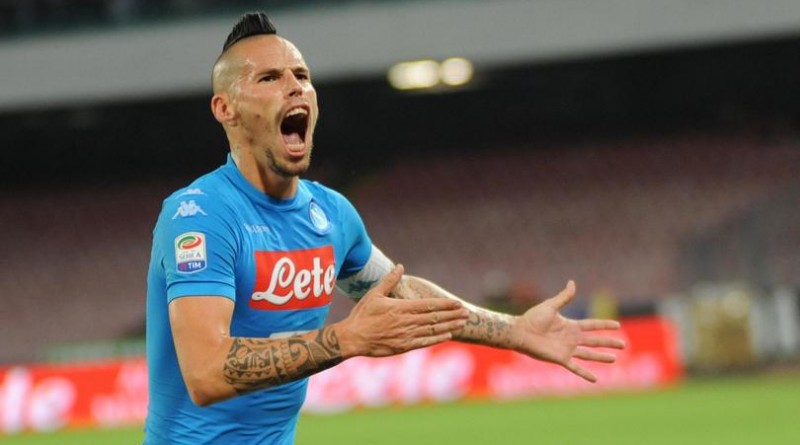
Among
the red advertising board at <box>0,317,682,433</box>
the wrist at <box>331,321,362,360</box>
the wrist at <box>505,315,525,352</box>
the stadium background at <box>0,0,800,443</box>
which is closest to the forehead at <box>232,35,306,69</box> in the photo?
the wrist at <box>331,321,362,360</box>

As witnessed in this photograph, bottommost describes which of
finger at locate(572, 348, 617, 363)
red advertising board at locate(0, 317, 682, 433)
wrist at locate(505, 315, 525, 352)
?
finger at locate(572, 348, 617, 363)

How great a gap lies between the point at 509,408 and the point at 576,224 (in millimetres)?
8307

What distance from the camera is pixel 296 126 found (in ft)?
14.9

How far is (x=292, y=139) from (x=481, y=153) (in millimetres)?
20827

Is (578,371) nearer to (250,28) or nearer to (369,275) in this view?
(369,275)

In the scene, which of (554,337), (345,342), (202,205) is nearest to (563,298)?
(554,337)

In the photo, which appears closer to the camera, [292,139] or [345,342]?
[345,342]

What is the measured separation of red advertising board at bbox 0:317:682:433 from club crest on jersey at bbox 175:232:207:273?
1322cm

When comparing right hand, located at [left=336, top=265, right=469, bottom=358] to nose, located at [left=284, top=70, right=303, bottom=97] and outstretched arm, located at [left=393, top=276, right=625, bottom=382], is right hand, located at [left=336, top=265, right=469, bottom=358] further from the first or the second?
outstretched arm, located at [left=393, top=276, right=625, bottom=382]

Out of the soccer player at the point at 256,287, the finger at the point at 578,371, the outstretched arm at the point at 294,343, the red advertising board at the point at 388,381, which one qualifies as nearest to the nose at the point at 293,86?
the soccer player at the point at 256,287

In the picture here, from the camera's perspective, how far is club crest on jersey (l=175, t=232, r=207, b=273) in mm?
4008

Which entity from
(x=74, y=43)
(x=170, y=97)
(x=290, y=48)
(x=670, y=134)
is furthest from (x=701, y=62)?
(x=290, y=48)

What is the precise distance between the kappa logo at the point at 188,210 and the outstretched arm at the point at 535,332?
1.06 meters

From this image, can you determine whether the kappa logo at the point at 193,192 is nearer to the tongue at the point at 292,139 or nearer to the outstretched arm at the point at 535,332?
the tongue at the point at 292,139
